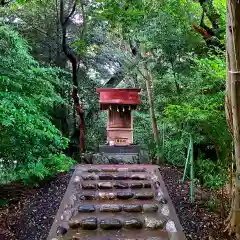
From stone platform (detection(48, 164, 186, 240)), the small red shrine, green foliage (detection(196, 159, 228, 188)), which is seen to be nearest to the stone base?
the small red shrine

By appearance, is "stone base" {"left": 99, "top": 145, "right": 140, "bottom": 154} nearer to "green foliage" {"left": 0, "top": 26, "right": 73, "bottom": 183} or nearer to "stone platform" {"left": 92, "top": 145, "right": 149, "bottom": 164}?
"stone platform" {"left": 92, "top": 145, "right": 149, "bottom": 164}

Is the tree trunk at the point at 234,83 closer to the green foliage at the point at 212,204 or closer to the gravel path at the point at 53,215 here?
the gravel path at the point at 53,215

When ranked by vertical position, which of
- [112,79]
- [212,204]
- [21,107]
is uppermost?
[112,79]

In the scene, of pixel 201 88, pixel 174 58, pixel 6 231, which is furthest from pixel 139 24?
pixel 6 231

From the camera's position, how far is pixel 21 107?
163 inches

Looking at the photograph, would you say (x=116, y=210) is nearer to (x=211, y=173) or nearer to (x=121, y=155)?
(x=211, y=173)

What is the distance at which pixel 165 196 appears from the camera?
496cm

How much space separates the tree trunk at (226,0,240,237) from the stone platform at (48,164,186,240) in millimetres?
706

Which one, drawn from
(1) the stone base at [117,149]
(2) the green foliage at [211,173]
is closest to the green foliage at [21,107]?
(2) the green foliage at [211,173]

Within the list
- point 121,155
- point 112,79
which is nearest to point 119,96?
point 121,155

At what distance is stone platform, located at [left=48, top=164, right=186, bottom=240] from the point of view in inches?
154

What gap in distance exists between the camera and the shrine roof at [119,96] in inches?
334

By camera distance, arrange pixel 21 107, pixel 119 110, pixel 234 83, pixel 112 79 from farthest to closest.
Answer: pixel 112 79 → pixel 119 110 → pixel 21 107 → pixel 234 83

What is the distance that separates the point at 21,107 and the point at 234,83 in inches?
102
